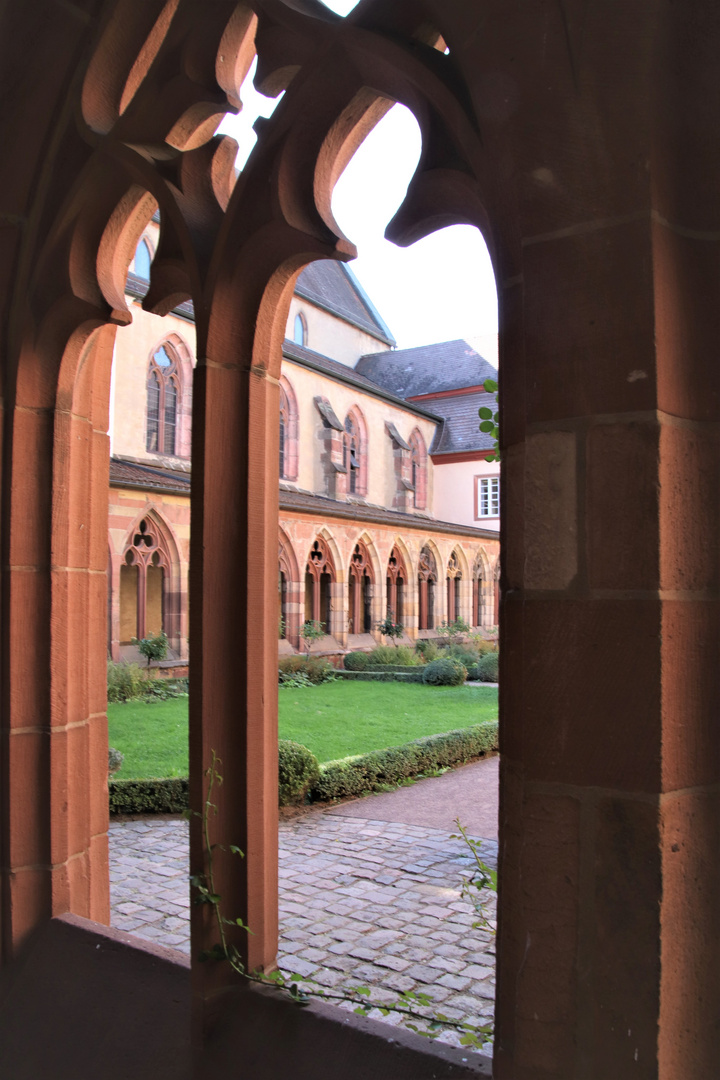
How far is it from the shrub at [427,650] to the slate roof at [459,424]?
32.7 ft

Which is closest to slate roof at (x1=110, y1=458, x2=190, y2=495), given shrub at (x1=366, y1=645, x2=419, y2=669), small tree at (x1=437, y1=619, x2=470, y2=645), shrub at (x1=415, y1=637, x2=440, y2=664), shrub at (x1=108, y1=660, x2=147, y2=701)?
shrub at (x1=108, y1=660, x2=147, y2=701)

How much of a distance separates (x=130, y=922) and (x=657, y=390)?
408 cm

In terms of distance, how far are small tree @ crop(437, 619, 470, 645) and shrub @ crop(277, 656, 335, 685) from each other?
5965 millimetres

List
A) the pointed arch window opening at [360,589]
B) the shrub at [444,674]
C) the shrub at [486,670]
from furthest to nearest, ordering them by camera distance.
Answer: the pointed arch window opening at [360,589] < the shrub at [486,670] < the shrub at [444,674]

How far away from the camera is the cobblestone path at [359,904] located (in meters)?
3.56

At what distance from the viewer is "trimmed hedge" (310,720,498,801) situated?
6.90 m

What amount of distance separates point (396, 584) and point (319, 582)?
307 centimetres

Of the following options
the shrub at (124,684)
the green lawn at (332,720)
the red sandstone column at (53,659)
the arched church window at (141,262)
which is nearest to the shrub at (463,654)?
the green lawn at (332,720)

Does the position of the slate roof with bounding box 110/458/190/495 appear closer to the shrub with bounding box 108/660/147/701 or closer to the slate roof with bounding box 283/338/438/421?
the shrub with bounding box 108/660/147/701

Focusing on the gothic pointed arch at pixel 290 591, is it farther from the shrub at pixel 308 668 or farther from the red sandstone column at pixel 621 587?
the red sandstone column at pixel 621 587

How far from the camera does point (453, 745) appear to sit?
27.3 ft

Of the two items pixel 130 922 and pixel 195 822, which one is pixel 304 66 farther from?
pixel 130 922

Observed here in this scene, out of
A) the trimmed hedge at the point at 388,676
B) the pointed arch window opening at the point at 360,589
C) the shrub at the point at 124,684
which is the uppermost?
the pointed arch window opening at the point at 360,589

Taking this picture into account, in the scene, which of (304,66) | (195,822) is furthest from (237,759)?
(304,66)
